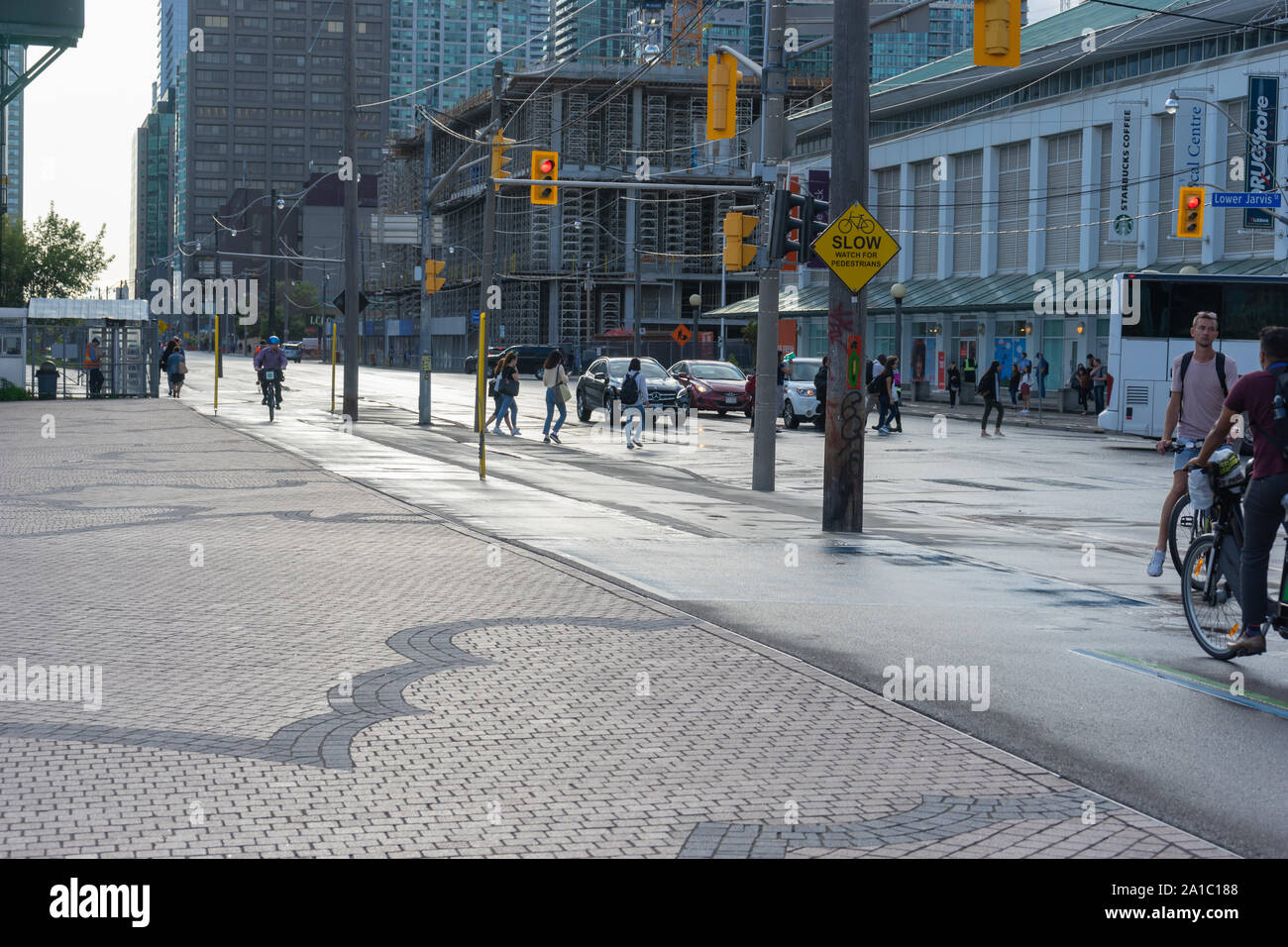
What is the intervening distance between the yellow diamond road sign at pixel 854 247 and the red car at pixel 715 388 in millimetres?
26242

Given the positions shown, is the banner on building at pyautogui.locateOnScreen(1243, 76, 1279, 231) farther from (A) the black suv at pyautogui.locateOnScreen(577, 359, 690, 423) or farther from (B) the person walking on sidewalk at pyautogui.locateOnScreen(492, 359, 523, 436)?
(B) the person walking on sidewalk at pyautogui.locateOnScreen(492, 359, 523, 436)

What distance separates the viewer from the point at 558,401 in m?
31.0

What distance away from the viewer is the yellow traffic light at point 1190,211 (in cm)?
3934

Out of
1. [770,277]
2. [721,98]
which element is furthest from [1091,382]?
[721,98]

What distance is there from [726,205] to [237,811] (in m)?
90.5

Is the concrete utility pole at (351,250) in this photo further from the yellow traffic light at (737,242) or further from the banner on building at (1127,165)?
the banner on building at (1127,165)

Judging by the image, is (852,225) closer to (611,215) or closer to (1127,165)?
(1127,165)

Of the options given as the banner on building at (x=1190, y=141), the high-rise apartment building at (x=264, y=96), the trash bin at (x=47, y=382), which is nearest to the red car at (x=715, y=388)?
the banner on building at (x=1190, y=141)

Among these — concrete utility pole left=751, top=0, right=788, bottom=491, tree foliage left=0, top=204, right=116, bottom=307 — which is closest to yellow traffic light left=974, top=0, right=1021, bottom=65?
concrete utility pole left=751, top=0, right=788, bottom=491

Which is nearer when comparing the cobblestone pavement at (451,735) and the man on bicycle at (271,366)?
the cobblestone pavement at (451,735)

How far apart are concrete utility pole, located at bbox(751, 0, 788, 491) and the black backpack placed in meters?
7.98

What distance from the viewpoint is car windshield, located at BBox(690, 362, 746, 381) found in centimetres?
4331
